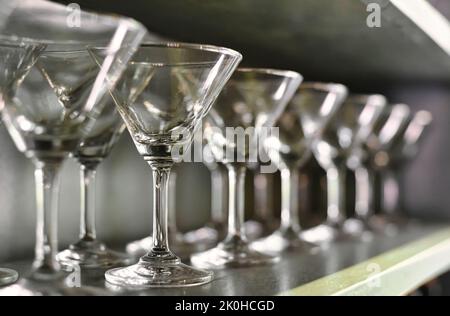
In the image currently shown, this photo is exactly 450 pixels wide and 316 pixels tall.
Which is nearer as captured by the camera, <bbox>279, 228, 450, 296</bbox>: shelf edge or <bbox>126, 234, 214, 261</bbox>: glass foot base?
<bbox>279, 228, 450, 296</bbox>: shelf edge

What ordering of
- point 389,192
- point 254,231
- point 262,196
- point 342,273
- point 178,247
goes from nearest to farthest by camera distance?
point 342,273 → point 178,247 → point 254,231 → point 262,196 → point 389,192

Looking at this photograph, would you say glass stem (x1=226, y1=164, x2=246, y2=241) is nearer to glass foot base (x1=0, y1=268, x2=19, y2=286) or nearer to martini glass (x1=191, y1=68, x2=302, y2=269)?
martini glass (x1=191, y1=68, x2=302, y2=269)

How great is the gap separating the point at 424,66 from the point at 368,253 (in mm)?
613

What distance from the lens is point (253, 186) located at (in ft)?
5.22

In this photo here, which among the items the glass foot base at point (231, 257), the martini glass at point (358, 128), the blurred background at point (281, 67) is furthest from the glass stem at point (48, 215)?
the martini glass at point (358, 128)

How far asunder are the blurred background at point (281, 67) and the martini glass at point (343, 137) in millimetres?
100

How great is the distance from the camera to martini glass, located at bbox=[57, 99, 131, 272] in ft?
2.62

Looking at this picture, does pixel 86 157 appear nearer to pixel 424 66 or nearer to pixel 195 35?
pixel 195 35

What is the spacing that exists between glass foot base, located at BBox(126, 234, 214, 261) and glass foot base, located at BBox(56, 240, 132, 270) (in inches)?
1.8

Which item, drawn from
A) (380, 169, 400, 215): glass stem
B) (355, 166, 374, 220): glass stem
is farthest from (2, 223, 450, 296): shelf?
(380, 169, 400, 215): glass stem

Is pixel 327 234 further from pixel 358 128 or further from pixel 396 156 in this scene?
pixel 396 156

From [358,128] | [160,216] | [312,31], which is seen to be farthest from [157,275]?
[358,128]

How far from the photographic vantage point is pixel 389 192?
1.69m

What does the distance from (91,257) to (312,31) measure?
1.73ft
